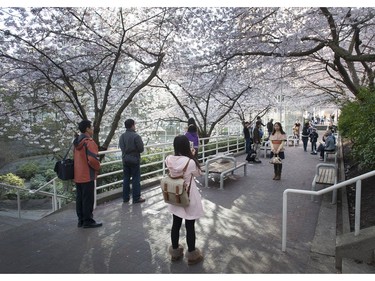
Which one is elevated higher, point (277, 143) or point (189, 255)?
point (277, 143)

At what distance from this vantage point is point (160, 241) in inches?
151

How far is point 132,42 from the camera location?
8703 mm

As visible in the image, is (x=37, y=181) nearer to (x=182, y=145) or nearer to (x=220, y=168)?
(x=220, y=168)

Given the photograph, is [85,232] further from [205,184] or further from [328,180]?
[328,180]

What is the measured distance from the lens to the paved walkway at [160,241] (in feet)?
10.5

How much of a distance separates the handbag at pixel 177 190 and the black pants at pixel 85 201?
1654mm

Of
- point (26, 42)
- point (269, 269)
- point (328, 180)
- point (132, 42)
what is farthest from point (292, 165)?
point (26, 42)

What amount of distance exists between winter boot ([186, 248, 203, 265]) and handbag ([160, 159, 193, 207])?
0.59m

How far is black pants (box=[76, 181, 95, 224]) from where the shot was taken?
431 cm

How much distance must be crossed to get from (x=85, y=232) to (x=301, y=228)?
10.7 feet

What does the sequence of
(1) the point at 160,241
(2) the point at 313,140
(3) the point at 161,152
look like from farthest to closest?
1. (2) the point at 313,140
2. (3) the point at 161,152
3. (1) the point at 160,241

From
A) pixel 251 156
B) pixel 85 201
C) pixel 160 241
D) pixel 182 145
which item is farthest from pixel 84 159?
pixel 251 156

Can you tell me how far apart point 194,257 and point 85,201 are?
2007mm

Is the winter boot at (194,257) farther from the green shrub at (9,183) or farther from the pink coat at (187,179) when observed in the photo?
the green shrub at (9,183)
